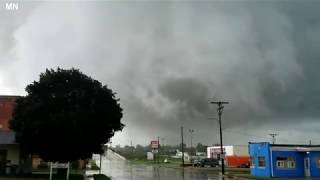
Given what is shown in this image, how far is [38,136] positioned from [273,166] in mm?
29241

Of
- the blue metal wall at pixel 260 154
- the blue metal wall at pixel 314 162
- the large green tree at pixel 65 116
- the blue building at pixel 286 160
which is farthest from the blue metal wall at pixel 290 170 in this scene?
the large green tree at pixel 65 116

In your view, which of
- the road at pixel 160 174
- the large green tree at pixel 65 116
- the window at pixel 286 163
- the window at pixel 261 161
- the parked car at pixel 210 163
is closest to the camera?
the large green tree at pixel 65 116

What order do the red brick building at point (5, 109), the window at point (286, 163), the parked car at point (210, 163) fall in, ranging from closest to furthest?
the window at point (286, 163) < the red brick building at point (5, 109) < the parked car at point (210, 163)

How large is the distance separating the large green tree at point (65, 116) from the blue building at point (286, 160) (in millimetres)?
20410

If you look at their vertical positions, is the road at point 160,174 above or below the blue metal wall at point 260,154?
below

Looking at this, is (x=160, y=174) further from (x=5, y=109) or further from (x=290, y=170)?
(x=5, y=109)

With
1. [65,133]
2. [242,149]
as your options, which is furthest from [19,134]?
[242,149]

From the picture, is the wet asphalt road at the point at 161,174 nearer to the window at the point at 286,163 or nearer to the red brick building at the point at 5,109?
the window at the point at 286,163

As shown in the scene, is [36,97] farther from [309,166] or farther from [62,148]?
[309,166]

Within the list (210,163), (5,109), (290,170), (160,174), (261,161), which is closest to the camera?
(290,170)

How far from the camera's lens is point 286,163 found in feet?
197

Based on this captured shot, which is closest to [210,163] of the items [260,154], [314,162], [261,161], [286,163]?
[260,154]

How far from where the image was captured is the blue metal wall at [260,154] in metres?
59.0

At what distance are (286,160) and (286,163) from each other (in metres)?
0.38
